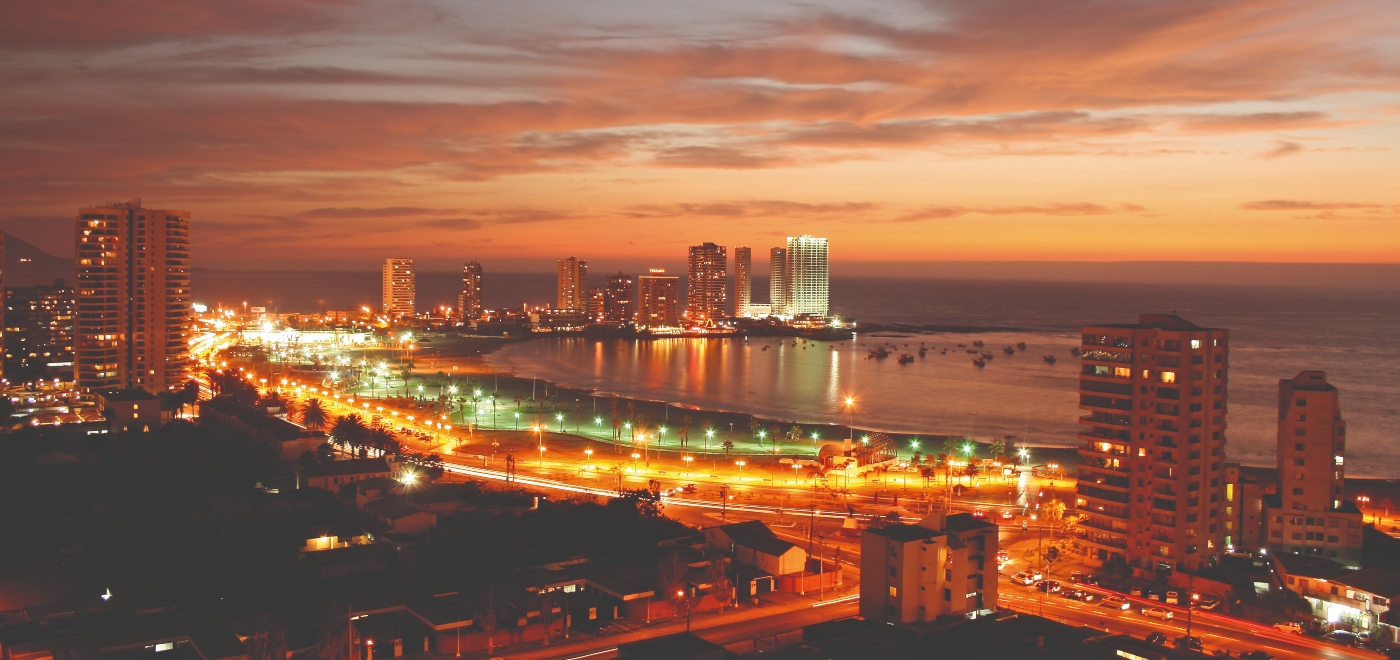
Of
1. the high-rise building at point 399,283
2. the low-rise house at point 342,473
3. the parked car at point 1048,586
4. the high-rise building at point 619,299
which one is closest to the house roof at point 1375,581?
the parked car at point 1048,586

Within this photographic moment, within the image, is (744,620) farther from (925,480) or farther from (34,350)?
(34,350)

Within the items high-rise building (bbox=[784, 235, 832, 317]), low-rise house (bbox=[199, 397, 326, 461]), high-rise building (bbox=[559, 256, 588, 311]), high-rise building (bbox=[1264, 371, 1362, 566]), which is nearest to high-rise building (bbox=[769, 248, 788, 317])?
high-rise building (bbox=[784, 235, 832, 317])

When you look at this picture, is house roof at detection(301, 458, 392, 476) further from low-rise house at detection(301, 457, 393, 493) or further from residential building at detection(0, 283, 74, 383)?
residential building at detection(0, 283, 74, 383)

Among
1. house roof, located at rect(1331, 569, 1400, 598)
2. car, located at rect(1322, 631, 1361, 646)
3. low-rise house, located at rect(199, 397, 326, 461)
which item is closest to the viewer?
car, located at rect(1322, 631, 1361, 646)

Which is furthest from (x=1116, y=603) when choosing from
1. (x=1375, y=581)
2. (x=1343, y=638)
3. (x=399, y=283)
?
(x=399, y=283)

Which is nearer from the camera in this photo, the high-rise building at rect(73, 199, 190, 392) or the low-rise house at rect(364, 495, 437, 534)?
the low-rise house at rect(364, 495, 437, 534)

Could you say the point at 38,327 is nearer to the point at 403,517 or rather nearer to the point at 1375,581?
the point at 403,517
